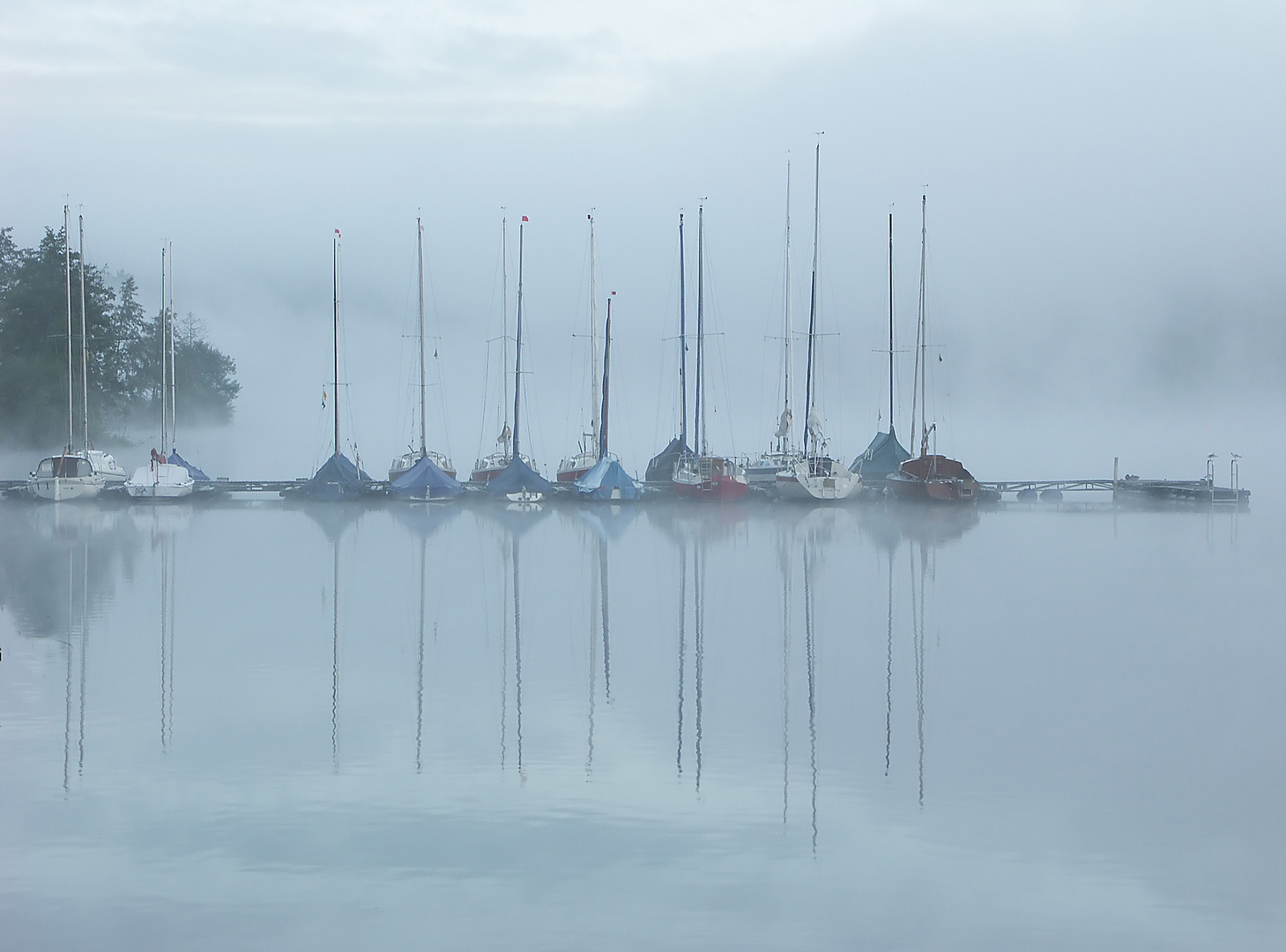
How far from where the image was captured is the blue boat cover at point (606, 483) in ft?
211

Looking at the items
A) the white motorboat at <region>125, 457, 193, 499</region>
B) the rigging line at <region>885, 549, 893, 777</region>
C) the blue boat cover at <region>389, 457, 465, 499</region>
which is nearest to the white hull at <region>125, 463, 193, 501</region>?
the white motorboat at <region>125, 457, 193, 499</region>

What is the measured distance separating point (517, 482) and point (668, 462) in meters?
9.84

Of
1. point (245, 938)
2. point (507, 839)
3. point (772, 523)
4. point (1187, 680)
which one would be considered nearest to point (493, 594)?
point (1187, 680)

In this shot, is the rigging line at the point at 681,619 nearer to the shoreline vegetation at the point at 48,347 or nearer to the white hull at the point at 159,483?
the white hull at the point at 159,483

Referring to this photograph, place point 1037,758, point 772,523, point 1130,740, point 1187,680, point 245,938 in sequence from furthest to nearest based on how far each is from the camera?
point 772,523 < point 1187,680 < point 1130,740 < point 1037,758 < point 245,938

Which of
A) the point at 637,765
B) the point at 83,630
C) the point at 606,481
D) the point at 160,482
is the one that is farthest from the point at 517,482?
the point at 637,765

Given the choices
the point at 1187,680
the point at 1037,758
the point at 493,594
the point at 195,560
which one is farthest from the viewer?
the point at 195,560

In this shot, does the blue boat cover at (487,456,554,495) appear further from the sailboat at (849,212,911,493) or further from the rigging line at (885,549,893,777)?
the rigging line at (885,549,893,777)

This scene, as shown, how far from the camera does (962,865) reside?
38.8ft

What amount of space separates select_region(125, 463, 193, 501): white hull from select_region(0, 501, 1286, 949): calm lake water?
32341 millimetres

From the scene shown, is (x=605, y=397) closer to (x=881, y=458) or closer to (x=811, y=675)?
(x=881, y=458)

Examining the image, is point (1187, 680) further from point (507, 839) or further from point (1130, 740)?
point (507, 839)

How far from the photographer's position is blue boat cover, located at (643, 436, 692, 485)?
232 feet

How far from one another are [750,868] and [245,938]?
13.0 feet
